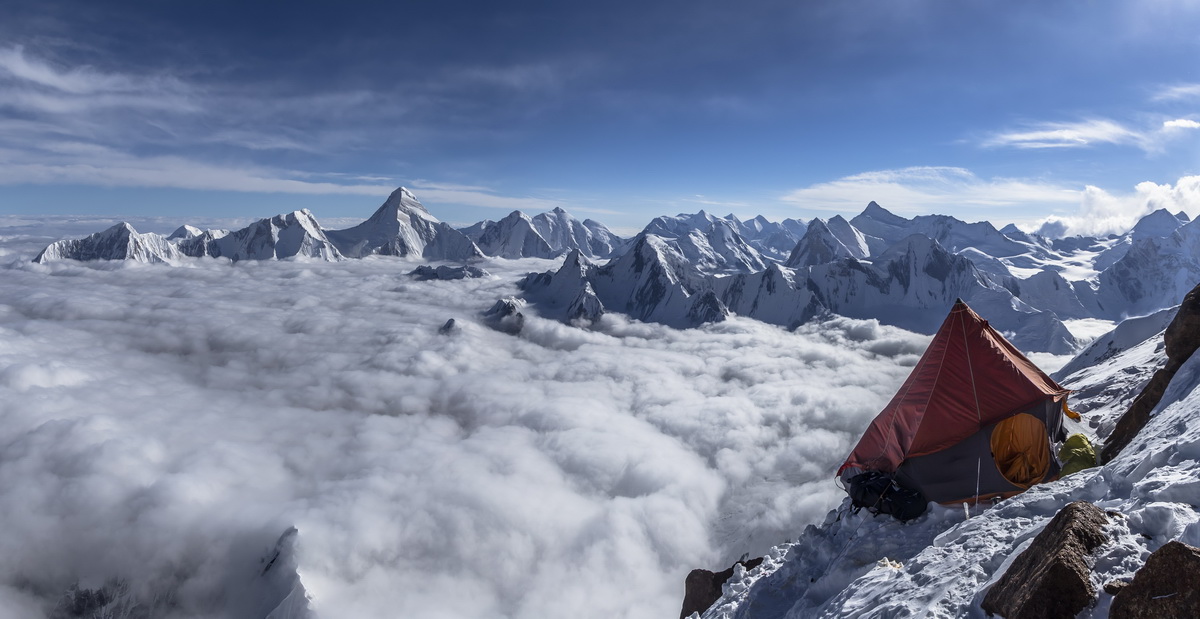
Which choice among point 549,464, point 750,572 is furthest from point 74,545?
point 750,572

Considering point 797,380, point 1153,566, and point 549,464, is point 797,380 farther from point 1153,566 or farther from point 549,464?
point 1153,566

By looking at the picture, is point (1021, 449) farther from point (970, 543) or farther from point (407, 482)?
point (407, 482)

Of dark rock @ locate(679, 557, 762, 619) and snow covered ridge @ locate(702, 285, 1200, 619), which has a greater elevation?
snow covered ridge @ locate(702, 285, 1200, 619)

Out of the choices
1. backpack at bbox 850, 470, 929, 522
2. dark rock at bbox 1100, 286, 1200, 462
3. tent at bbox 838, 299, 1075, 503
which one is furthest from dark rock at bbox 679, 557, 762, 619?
dark rock at bbox 1100, 286, 1200, 462

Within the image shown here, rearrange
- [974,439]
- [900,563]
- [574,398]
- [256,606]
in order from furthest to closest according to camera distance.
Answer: [574,398] → [256,606] → [974,439] → [900,563]

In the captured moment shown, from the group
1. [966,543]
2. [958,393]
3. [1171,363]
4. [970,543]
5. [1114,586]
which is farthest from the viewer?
[1171,363]

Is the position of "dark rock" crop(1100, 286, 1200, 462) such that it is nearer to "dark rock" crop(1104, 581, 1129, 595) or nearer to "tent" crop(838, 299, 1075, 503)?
"tent" crop(838, 299, 1075, 503)

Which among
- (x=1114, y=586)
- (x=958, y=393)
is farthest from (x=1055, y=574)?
(x=958, y=393)
